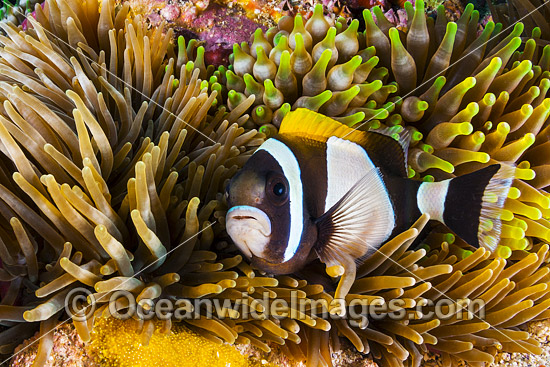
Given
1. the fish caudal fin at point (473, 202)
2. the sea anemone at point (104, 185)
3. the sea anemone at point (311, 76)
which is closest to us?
the sea anemone at point (104, 185)

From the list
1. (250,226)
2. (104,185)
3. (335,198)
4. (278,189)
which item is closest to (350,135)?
(335,198)

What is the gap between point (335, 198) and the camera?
1.38 metres

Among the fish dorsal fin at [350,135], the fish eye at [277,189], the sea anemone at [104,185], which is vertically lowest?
the sea anemone at [104,185]

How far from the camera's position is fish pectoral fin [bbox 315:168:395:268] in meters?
1.32

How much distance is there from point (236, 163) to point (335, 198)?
0.41 meters

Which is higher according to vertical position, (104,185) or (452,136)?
(452,136)

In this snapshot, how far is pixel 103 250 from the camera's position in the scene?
1.23 metres

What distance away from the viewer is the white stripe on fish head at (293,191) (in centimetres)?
128

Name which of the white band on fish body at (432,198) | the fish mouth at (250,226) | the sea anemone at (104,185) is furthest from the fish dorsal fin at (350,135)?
the fish mouth at (250,226)

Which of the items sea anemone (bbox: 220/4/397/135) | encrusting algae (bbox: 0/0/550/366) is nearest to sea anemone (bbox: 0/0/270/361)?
encrusting algae (bbox: 0/0/550/366)

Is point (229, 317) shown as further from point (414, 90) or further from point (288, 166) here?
point (414, 90)

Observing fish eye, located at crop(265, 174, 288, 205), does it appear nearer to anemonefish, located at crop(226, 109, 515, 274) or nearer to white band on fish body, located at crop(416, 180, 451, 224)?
anemonefish, located at crop(226, 109, 515, 274)

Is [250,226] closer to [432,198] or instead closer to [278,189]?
[278,189]

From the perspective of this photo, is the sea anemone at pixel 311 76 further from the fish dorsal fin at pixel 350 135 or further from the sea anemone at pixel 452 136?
the fish dorsal fin at pixel 350 135
